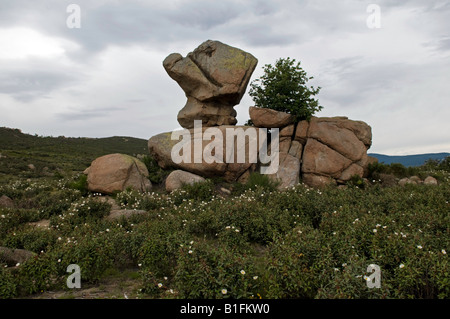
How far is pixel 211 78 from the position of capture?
69.1 ft

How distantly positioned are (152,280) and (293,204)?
6.92 meters

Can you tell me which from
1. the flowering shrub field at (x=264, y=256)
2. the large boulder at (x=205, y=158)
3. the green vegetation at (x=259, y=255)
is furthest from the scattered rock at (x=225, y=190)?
the flowering shrub field at (x=264, y=256)

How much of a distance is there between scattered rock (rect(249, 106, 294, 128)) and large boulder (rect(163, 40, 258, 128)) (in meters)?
1.79

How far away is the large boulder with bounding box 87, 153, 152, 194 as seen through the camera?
62.0ft

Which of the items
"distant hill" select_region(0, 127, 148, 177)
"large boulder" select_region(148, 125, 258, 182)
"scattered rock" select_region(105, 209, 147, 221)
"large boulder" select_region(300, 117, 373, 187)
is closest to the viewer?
"scattered rock" select_region(105, 209, 147, 221)

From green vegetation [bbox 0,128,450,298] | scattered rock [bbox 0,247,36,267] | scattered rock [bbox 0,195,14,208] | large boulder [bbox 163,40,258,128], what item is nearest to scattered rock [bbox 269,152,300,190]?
large boulder [bbox 163,40,258,128]

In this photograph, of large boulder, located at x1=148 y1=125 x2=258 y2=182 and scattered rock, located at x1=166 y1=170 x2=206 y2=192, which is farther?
large boulder, located at x1=148 y1=125 x2=258 y2=182

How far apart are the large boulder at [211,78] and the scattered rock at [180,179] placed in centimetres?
458

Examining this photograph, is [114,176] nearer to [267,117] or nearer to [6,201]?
[6,201]

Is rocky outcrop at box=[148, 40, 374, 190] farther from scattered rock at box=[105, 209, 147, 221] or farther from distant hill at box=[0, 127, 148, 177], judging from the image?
distant hill at box=[0, 127, 148, 177]

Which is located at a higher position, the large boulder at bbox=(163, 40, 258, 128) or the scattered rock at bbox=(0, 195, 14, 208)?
the large boulder at bbox=(163, 40, 258, 128)

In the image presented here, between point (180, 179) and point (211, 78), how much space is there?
23.1 ft
